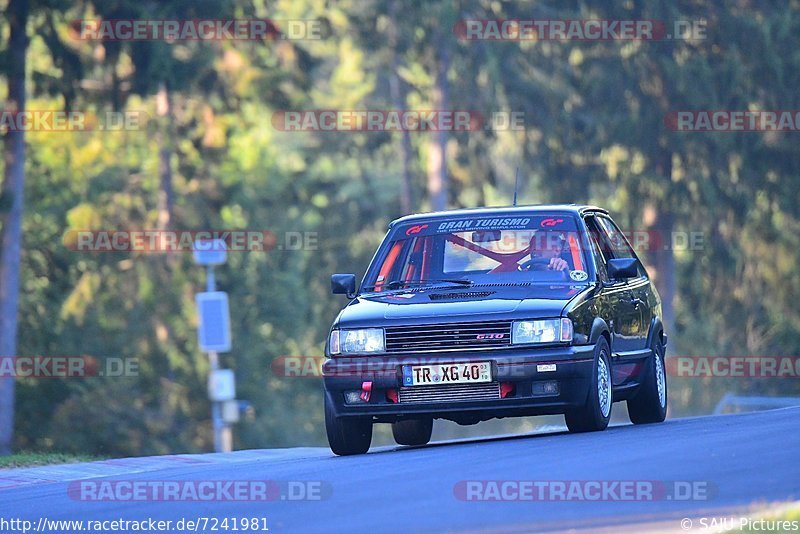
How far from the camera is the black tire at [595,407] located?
42.0 feet

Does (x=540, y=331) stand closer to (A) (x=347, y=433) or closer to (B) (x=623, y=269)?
(B) (x=623, y=269)

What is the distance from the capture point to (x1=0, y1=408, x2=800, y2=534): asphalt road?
8.64 m

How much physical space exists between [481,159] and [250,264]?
848cm

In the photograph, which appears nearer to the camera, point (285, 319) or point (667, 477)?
point (667, 477)

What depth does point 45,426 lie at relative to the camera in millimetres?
37219

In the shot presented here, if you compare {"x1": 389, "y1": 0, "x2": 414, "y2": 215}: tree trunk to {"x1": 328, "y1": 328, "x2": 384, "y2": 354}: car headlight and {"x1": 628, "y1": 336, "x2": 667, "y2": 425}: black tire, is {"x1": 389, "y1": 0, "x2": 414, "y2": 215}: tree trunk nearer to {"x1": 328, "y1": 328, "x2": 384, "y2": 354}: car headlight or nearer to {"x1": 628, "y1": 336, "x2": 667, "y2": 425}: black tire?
{"x1": 628, "y1": 336, "x2": 667, "y2": 425}: black tire

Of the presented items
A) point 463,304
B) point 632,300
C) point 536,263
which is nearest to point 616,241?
point 632,300

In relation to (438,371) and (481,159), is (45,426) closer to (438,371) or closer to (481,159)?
(481,159)

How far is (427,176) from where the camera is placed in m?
47.0

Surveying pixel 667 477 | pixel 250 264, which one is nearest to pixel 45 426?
pixel 250 264

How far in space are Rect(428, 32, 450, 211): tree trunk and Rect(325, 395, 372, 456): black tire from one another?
1102 inches

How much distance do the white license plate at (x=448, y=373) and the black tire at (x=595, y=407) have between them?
74 centimetres

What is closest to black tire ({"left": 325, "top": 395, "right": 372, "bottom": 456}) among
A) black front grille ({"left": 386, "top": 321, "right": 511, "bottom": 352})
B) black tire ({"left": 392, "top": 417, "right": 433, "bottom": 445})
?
black front grille ({"left": 386, "top": 321, "right": 511, "bottom": 352})

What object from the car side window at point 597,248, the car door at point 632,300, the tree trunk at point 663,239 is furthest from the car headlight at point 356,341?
the tree trunk at point 663,239
